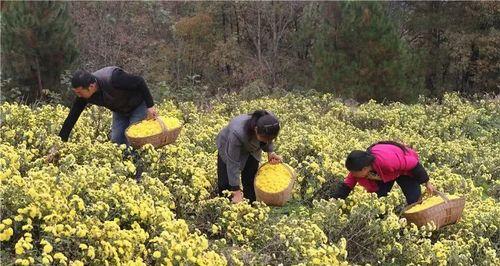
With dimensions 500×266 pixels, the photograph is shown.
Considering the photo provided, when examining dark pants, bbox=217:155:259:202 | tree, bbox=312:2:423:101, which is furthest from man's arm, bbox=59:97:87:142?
tree, bbox=312:2:423:101

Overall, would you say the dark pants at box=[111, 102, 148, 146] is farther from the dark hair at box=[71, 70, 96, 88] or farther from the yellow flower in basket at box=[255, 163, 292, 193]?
the yellow flower in basket at box=[255, 163, 292, 193]

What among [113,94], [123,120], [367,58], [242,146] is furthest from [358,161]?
[367,58]

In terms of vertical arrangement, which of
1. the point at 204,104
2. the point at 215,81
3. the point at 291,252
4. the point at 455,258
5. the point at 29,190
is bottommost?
the point at 215,81

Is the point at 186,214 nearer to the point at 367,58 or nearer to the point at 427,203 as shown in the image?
the point at 427,203

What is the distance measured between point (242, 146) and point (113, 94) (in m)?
1.54

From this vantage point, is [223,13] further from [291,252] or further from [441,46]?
[291,252]

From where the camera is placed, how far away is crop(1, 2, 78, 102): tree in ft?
49.6

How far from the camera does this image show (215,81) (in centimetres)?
3055

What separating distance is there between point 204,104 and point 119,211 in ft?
34.9

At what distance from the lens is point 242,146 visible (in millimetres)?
5270

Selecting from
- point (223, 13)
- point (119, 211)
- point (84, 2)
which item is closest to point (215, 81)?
point (223, 13)

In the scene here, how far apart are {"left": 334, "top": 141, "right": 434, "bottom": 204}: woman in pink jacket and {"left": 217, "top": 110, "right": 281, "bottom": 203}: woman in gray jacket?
2.26 feet

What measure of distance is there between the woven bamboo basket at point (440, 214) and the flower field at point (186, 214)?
11 cm

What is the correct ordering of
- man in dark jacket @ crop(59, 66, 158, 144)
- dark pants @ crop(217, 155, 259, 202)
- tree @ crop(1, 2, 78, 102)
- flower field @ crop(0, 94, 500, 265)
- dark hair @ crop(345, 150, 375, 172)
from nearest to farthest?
flower field @ crop(0, 94, 500, 265) → dark hair @ crop(345, 150, 375, 172) → dark pants @ crop(217, 155, 259, 202) → man in dark jacket @ crop(59, 66, 158, 144) → tree @ crop(1, 2, 78, 102)
